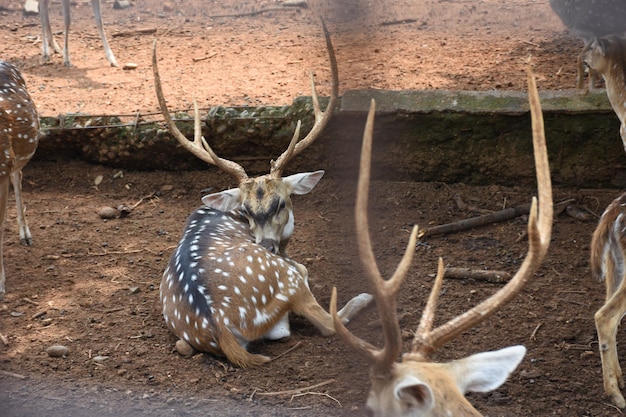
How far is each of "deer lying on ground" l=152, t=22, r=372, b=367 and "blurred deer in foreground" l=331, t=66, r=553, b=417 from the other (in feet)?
4.32

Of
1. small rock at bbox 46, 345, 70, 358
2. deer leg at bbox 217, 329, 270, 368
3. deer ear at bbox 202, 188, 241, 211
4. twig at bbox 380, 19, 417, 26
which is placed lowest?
small rock at bbox 46, 345, 70, 358

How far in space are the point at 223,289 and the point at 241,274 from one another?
0.44 feet

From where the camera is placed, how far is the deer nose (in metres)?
4.23

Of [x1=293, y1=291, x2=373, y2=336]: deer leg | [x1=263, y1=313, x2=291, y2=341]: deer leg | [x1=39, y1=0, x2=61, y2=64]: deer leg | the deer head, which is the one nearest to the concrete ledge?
the deer head

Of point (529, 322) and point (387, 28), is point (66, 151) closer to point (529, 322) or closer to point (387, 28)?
point (387, 28)

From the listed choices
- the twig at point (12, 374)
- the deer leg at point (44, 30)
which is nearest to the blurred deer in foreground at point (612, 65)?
the twig at point (12, 374)

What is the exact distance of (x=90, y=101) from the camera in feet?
21.8

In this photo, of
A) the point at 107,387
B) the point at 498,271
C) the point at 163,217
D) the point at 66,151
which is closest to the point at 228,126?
the point at 163,217

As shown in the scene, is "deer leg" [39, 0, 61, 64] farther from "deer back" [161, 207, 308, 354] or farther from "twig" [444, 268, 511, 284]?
"twig" [444, 268, 511, 284]

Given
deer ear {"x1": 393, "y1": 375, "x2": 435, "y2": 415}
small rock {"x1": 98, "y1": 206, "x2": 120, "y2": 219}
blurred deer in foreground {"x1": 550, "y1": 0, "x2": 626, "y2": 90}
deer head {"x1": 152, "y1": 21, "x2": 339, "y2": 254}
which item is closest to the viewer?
deer ear {"x1": 393, "y1": 375, "x2": 435, "y2": 415}

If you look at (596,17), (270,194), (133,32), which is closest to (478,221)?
(270,194)

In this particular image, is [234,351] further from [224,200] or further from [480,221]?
[480,221]

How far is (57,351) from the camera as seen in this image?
145 inches

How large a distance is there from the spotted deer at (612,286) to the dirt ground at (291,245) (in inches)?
3.7
